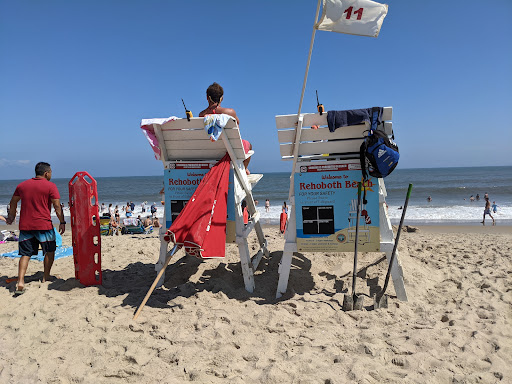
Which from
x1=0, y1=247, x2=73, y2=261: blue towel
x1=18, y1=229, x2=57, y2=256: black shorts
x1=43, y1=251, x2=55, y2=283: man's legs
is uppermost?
x1=18, y1=229, x2=57, y2=256: black shorts

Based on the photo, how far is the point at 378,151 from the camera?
3785 mm

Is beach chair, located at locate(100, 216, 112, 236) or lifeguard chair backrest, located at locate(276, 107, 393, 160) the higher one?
lifeguard chair backrest, located at locate(276, 107, 393, 160)

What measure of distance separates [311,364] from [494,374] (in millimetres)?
1302

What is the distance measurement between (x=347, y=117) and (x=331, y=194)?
2.95 feet

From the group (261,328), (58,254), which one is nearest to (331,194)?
(261,328)

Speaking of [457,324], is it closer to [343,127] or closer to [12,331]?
[343,127]

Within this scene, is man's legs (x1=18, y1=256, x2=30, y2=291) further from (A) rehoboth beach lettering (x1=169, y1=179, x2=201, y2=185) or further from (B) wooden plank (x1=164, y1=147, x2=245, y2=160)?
(B) wooden plank (x1=164, y1=147, x2=245, y2=160)

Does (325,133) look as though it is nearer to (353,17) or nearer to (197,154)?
(353,17)

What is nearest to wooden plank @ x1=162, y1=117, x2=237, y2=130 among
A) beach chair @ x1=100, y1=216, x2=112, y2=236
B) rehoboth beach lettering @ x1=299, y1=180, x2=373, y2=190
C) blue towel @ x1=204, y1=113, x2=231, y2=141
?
blue towel @ x1=204, y1=113, x2=231, y2=141

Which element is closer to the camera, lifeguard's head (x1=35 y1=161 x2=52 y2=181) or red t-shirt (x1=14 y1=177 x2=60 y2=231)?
red t-shirt (x1=14 y1=177 x2=60 y2=231)

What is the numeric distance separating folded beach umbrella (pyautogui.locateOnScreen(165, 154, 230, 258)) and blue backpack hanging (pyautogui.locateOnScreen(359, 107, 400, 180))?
1665 millimetres

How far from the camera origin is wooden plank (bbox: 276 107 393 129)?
12.8ft

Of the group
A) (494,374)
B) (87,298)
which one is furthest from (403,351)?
(87,298)

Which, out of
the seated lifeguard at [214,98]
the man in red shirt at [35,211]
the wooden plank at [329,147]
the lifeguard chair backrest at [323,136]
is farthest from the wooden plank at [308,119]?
the man in red shirt at [35,211]
